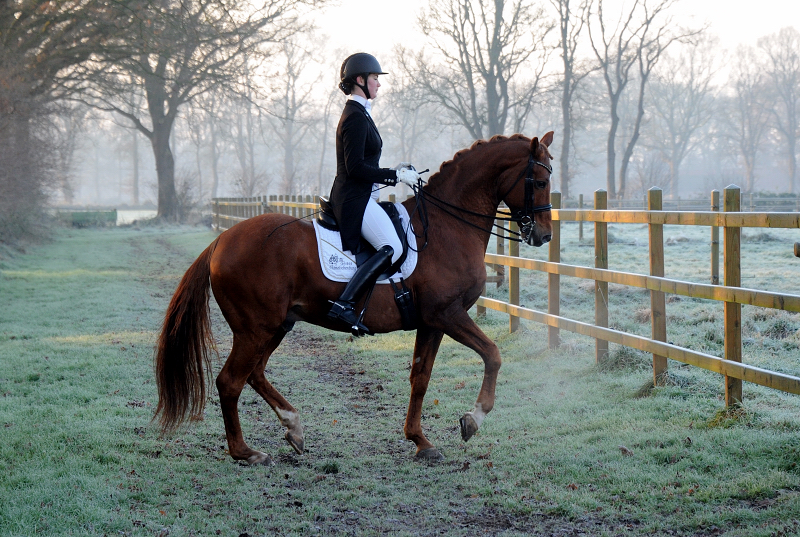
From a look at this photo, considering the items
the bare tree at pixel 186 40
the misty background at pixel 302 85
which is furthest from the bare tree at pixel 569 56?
the bare tree at pixel 186 40

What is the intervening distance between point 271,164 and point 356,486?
89.8m

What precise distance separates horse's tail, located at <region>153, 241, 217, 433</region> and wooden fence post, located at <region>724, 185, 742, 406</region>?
156 inches

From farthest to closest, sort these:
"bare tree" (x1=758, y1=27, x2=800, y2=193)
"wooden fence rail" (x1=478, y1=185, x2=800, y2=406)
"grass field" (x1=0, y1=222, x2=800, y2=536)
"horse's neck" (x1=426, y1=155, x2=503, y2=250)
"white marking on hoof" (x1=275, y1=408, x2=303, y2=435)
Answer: "bare tree" (x1=758, y1=27, x2=800, y2=193)
"horse's neck" (x1=426, y1=155, x2=503, y2=250)
"white marking on hoof" (x1=275, y1=408, x2=303, y2=435)
"wooden fence rail" (x1=478, y1=185, x2=800, y2=406)
"grass field" (x1=0, y1=222, x2=800, y2=536)

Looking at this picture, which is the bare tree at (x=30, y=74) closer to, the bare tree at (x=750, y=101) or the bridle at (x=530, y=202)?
the bridle at (x=530, y=202)

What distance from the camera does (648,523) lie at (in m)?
3.84

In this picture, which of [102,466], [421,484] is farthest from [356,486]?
[102,466]

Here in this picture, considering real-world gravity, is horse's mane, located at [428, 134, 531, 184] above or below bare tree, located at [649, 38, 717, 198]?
below

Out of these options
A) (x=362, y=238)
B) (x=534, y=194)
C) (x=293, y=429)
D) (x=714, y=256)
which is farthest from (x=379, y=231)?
(x=714, y=256)

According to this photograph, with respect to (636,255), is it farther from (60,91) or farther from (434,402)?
(60,91)

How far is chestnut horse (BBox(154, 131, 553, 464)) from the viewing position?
5137mm

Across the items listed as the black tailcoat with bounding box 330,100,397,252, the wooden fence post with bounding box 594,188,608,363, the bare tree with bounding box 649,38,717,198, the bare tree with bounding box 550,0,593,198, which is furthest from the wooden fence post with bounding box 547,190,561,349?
the bare tree with bounding box 649,38,717,198

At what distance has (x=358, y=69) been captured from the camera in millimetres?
5207

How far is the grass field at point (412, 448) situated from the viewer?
3965 mm

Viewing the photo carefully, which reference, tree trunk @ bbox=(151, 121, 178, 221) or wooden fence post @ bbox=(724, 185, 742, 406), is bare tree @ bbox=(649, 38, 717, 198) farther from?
wooden fence post @ bbox=(724, 185, 742, 406)
